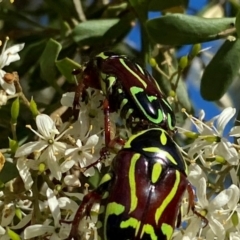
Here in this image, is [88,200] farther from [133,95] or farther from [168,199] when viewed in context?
[133,95]

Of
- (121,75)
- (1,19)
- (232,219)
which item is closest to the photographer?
(232,219)

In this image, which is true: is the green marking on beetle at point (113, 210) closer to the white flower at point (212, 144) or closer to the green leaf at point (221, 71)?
the white flower at point (212, 144)

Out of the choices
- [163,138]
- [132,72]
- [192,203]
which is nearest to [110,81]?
[132,72]

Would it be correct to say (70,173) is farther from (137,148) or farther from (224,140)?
(224,140)

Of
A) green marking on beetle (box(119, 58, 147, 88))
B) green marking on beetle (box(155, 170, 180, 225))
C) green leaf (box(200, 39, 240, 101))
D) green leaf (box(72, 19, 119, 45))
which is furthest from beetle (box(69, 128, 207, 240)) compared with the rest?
green leaf (box(72, 19, 119, 45))

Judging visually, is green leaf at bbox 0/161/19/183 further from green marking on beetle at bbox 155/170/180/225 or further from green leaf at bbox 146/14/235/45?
green leaf at bbox 146/14/235/45

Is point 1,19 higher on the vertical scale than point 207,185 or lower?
higher

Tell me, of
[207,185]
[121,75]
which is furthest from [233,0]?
[207,185]
